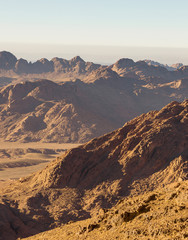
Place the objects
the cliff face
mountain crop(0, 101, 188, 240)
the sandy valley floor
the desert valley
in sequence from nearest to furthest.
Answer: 1. the desert valley
2. mountain crop(0, 101, 188, 240)
3. the cliff face
4. the sandy valley floor

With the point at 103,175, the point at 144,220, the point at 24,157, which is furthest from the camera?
the point at 24,157

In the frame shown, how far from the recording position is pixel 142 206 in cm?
2917

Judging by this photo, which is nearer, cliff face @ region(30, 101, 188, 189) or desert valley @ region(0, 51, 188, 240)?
desert valley @ region(0, 51, 188, 240)

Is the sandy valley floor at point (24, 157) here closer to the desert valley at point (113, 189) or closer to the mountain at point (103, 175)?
the desert valley at point (113, 189)

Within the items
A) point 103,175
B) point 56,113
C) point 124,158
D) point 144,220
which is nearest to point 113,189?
point 103,175

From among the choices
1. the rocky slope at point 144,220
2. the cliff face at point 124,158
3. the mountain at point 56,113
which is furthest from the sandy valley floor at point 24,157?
the rocky slope at point 144,220

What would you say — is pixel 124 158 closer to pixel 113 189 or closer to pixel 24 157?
pixel 113 189

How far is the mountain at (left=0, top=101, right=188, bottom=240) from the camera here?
55.4 meters

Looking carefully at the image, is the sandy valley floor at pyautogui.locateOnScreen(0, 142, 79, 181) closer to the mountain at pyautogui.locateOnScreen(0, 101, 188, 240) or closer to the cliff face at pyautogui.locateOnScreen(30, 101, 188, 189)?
the mountain at pyautogui.locateOnScreen(0, 101, 188, 240)

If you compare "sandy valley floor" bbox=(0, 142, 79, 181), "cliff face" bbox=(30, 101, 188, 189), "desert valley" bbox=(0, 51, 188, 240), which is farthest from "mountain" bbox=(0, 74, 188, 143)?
"cliff face" bbox=(30, 101, 188, 189)

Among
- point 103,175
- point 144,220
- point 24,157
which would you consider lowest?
point 24,157

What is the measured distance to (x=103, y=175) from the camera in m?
61.0

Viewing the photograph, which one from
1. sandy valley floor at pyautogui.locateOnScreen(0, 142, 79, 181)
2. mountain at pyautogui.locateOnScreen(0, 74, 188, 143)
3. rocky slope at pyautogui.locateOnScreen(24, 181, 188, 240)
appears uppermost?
rocky slope at pyautogui.locateOnScreen(24, 181, 188, 240)

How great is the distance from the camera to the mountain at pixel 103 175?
55438 millimetres
